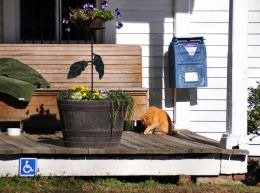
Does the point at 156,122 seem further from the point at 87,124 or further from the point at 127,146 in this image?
the point at 87,124

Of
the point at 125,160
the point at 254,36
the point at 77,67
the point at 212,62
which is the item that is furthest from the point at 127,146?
the point at 254,36

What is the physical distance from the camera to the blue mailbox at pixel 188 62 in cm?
934

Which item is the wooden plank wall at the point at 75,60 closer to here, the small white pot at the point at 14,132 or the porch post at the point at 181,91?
the porch post at the point at 181,91

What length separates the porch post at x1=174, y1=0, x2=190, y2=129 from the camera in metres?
9.62

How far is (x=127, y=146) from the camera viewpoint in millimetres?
7547

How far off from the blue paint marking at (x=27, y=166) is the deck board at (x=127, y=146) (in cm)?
10

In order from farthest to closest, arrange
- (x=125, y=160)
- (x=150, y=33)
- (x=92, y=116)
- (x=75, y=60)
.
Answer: (x=150, y=33)
(x=75, y=60)
(x=125, y=160)
(x=92, y=116)

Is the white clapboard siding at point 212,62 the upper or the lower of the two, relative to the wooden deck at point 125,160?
upper

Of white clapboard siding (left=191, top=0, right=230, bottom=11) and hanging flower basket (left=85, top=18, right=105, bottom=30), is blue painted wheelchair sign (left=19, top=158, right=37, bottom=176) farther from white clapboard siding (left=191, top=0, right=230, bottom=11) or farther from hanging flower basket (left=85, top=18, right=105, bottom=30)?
white clapboard siding (left=191, top=0, right=230, bottom=11)

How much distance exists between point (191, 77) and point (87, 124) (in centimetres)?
259

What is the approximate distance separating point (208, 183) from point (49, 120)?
2.32 m

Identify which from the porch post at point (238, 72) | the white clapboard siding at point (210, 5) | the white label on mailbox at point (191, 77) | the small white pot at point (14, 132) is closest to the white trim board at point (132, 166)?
the porch post at point (238, 72)

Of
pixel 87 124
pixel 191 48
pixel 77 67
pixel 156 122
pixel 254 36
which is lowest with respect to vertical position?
pixel 156 122

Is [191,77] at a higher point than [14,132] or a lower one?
higher
